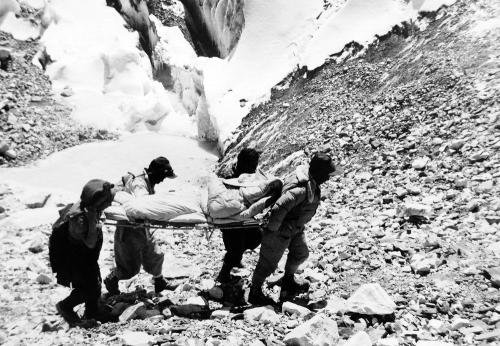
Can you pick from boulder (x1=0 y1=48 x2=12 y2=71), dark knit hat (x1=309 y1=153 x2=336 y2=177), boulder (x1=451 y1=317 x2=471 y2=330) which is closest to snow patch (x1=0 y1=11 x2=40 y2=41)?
boulder (x1=0 y1=48 x2=12 y2=71)

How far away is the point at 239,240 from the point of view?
151 inches

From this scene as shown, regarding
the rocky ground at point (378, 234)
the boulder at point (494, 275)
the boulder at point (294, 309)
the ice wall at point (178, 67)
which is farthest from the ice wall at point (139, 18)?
the boulder at point (494, 275)

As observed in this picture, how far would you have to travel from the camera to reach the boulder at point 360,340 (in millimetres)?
2771

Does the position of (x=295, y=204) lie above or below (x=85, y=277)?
above

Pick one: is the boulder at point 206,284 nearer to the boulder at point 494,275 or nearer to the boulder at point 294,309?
the boulder at point 294,309

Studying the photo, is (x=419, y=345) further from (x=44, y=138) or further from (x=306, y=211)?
(x=44, y=138)

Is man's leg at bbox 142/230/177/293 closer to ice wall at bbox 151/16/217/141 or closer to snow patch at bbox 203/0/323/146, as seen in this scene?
snow patch at bbox 203/0/323/146

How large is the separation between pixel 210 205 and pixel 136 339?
1037 millimetres

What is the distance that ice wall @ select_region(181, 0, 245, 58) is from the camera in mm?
12133

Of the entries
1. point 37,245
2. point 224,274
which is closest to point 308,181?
point 224,274

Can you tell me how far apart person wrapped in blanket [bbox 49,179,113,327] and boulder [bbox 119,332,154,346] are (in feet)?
1.72

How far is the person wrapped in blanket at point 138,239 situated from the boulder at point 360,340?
1.80 metres

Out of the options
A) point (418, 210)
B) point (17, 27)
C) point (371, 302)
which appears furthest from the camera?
point (17, 27)

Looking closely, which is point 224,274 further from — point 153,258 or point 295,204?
point 295,204
